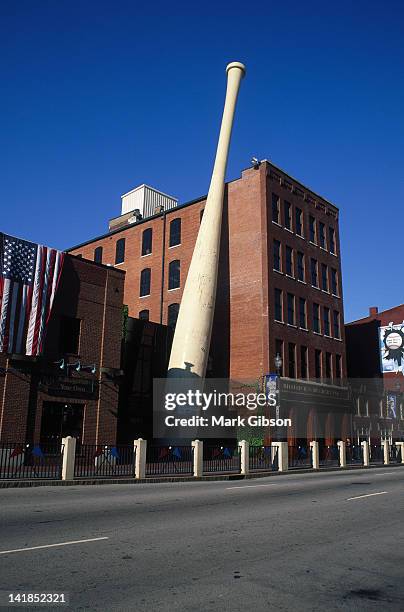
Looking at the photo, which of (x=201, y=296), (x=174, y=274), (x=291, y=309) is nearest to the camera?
(x=201, y=296)

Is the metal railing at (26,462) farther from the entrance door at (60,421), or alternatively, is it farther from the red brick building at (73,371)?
the entrance door at (60,421)

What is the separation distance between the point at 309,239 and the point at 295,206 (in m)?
2.95

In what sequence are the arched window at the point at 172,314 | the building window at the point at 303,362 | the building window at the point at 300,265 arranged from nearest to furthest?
the building window at the point at 303,362
the arched window at the point at 172,314
the building window at the point at 300,265

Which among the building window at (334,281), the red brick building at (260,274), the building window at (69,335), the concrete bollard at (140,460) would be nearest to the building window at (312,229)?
the red brick building at (260,274)

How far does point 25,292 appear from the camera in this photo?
82.1 feet

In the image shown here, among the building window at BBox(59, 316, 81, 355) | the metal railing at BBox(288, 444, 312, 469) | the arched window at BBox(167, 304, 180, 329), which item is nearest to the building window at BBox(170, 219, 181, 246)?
the arched window at BBox(167, 304, 180, 329)

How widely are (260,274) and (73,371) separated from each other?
16.4m

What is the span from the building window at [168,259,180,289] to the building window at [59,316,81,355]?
51.1 ft

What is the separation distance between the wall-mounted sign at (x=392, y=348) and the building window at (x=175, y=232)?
2756 centimetres

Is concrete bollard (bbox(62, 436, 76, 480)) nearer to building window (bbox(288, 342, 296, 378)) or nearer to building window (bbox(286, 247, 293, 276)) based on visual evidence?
building window (bbox(288, 342, 296, 378))

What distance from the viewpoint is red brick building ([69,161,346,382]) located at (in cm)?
3822

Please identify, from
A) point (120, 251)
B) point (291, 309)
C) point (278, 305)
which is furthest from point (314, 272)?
point (120, 251)

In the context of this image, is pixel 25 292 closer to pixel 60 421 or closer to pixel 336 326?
pixel 60 421

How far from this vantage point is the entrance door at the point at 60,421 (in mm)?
25547
